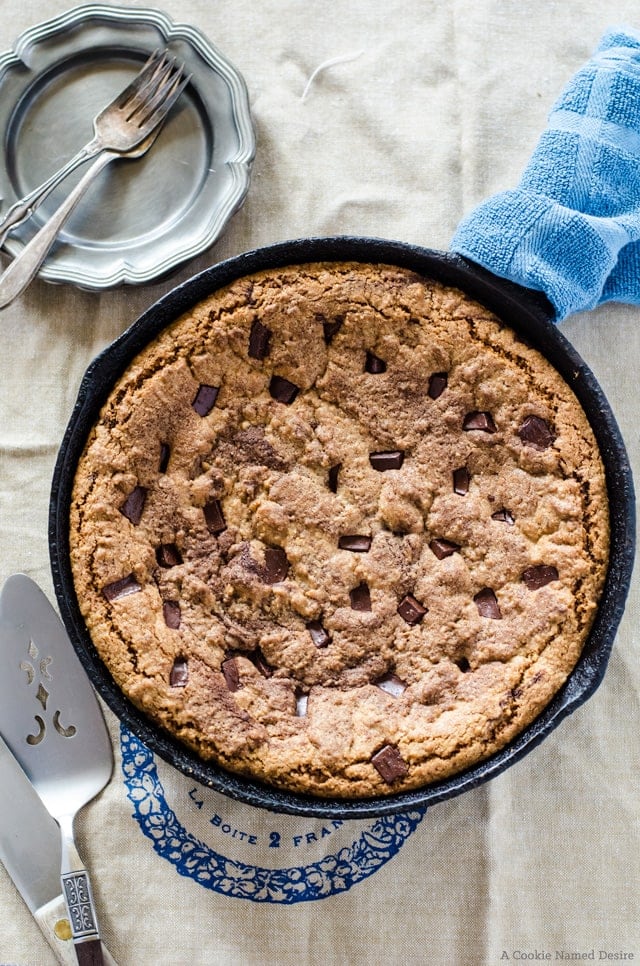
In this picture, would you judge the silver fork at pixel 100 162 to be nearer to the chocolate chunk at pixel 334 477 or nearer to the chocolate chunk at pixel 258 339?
the chocolate chunk at pixel 258 339

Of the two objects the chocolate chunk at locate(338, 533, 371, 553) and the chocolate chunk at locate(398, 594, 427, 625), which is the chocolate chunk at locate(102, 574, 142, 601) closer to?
the chocolate chunk at locate(338, 533, 371, 553)

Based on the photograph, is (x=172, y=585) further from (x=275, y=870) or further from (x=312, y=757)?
(x=275, y=870)

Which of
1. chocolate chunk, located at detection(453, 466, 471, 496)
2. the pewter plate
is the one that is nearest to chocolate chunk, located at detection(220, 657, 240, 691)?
chocolate chunk, located at detection(453, 466, 471, 496)

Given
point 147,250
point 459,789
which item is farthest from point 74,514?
point 459,789

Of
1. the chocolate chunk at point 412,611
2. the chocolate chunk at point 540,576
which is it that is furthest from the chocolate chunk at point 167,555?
the chocolate chunk at point 540,576

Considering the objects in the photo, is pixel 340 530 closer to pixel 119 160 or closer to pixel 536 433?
pixel 536 433
